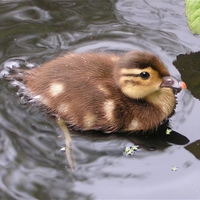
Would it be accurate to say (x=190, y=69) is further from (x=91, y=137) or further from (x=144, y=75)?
(x=91, y=137)

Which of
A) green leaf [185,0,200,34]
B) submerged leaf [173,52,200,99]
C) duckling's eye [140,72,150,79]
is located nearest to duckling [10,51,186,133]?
duckling's eye [140,72,150,79]

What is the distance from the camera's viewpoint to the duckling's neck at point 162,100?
3.06 meters

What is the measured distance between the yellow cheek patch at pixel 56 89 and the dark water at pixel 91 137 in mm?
161

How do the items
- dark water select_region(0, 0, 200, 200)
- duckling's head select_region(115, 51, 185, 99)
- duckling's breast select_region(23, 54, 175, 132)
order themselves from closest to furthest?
dark water select_region(0, 0, 200, 200)
duckling's head select_region(115, 51, 185, 99)
duckling's breast select_region(23, 54, 175, 132)

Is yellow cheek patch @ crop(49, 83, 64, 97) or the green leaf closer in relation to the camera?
yellow cheek patch @ crop(49, 83, 64, 97)

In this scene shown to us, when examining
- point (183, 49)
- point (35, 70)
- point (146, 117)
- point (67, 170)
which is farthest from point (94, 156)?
point (183, 49)

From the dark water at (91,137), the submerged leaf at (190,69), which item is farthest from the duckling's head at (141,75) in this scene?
the submerged leaf at (190,69)

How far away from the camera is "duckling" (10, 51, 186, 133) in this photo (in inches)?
115

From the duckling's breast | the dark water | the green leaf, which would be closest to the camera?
the dark water

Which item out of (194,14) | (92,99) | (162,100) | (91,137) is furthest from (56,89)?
(194,14)

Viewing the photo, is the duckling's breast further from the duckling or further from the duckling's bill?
the duckling's bill

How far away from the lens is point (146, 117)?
3027 mm

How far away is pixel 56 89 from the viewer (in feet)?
9.87

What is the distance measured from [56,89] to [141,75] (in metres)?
0.46
